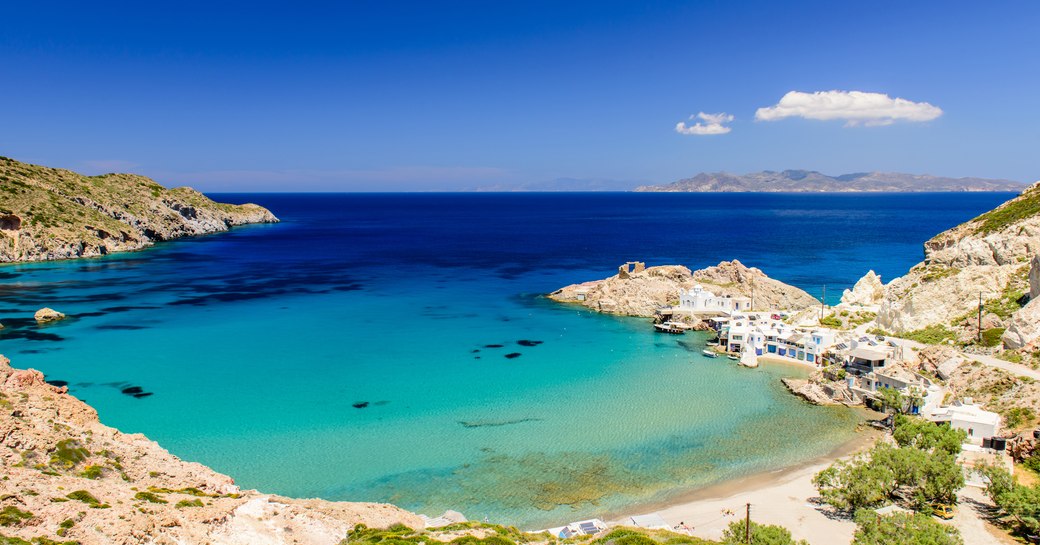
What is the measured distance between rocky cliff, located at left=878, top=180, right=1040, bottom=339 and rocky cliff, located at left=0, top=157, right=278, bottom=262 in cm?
11985

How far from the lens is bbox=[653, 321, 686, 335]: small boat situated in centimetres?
6103

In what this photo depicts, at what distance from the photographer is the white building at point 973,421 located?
32.1 m

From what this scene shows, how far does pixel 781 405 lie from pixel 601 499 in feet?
60.5

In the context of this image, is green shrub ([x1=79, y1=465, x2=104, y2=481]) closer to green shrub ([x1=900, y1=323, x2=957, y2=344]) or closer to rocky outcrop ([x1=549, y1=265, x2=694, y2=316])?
green shrub ([x1=900, y1=323, x2=957, y2=344])

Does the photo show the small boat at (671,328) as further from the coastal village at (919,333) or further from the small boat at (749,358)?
the small boat at (749,358)

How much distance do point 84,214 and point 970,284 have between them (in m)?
136

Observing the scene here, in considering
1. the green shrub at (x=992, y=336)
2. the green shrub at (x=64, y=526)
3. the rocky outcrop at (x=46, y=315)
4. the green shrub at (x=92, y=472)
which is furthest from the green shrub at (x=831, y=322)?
the rocky outcrop at (x=46, y=315)

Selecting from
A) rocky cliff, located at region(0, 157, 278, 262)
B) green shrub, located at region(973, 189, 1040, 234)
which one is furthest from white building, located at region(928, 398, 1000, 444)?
rocky cliff, located at region(0, 157, 278, 262)

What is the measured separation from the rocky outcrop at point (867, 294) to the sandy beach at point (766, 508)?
117 ft

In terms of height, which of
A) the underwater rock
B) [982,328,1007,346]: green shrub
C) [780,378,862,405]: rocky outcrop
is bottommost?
the underwater rock


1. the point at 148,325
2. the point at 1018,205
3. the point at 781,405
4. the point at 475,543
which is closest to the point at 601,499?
the point at 475,543

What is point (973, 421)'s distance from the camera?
3231 centimetres

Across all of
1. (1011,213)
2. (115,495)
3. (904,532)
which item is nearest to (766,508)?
(904,532)

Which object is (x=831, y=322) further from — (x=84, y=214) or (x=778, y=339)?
(x=84, y=214)
